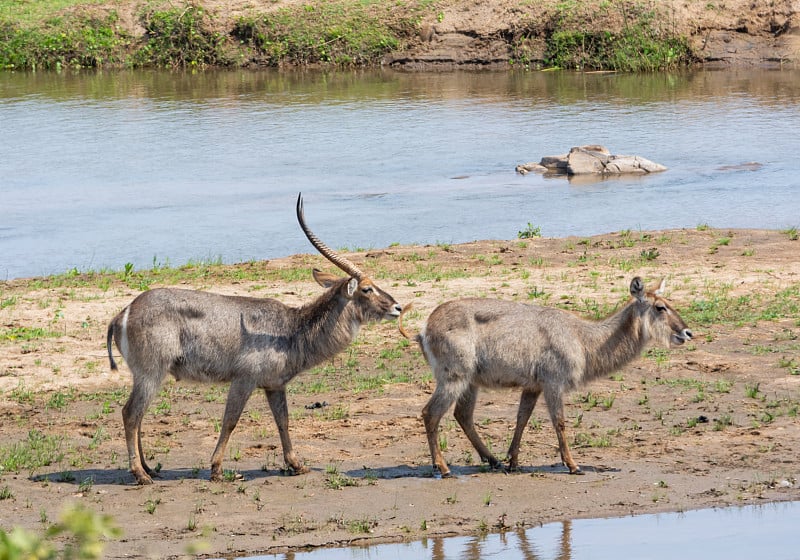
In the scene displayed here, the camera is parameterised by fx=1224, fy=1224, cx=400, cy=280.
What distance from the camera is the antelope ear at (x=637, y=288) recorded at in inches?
289

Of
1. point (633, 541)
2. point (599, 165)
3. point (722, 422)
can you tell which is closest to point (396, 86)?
point (599, 165)

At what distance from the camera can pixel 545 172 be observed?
764 inches

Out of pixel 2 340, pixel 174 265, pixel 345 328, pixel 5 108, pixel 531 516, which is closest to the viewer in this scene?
pixel 531 516

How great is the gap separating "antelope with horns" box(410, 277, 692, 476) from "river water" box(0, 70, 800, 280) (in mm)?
7012

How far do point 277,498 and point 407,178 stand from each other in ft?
41.1

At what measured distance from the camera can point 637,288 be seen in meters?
7.36

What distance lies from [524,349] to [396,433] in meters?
1.32

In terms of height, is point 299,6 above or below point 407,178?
above

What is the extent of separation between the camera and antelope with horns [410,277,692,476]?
696cm

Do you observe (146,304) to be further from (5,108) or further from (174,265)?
(5,108)

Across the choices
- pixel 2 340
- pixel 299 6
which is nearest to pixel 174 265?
pixel 2 340

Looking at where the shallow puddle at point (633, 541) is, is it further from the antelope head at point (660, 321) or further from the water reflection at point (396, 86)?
the water reflection at point (396, 86)

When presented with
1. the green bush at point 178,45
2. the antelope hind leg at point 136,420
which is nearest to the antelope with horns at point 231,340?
the antelope hind leg at point 136,420

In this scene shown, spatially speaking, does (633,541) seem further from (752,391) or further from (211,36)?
(211,36)
